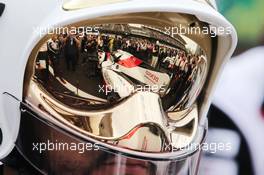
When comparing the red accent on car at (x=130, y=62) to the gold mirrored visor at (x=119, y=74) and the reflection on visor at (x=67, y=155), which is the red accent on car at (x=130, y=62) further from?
the reflection on visor at (x=67, y=155)

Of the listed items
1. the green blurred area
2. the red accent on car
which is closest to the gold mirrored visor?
the red accent on car

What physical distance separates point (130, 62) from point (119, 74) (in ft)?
0.11

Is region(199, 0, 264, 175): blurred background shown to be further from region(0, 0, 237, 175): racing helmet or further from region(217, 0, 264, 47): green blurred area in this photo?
region(0, 0, 237, 175): racing helmet

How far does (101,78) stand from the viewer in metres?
1.01

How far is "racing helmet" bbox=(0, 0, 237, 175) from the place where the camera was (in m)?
0.92

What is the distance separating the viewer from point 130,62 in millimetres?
1026

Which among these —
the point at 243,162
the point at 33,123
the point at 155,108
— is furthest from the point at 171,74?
the point at 243,162

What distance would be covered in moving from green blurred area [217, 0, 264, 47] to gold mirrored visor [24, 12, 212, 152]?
11.7 inches

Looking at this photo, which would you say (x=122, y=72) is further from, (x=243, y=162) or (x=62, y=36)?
(x=243, y=162)

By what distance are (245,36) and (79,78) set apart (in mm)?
545

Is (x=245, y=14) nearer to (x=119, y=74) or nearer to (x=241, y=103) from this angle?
(x=241, y=103)

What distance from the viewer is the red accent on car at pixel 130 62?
3.34 ft

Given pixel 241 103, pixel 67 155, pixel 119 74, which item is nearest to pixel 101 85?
pixel 119 74

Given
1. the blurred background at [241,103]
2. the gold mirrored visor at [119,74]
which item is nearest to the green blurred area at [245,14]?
the blurred background at [241,103]
